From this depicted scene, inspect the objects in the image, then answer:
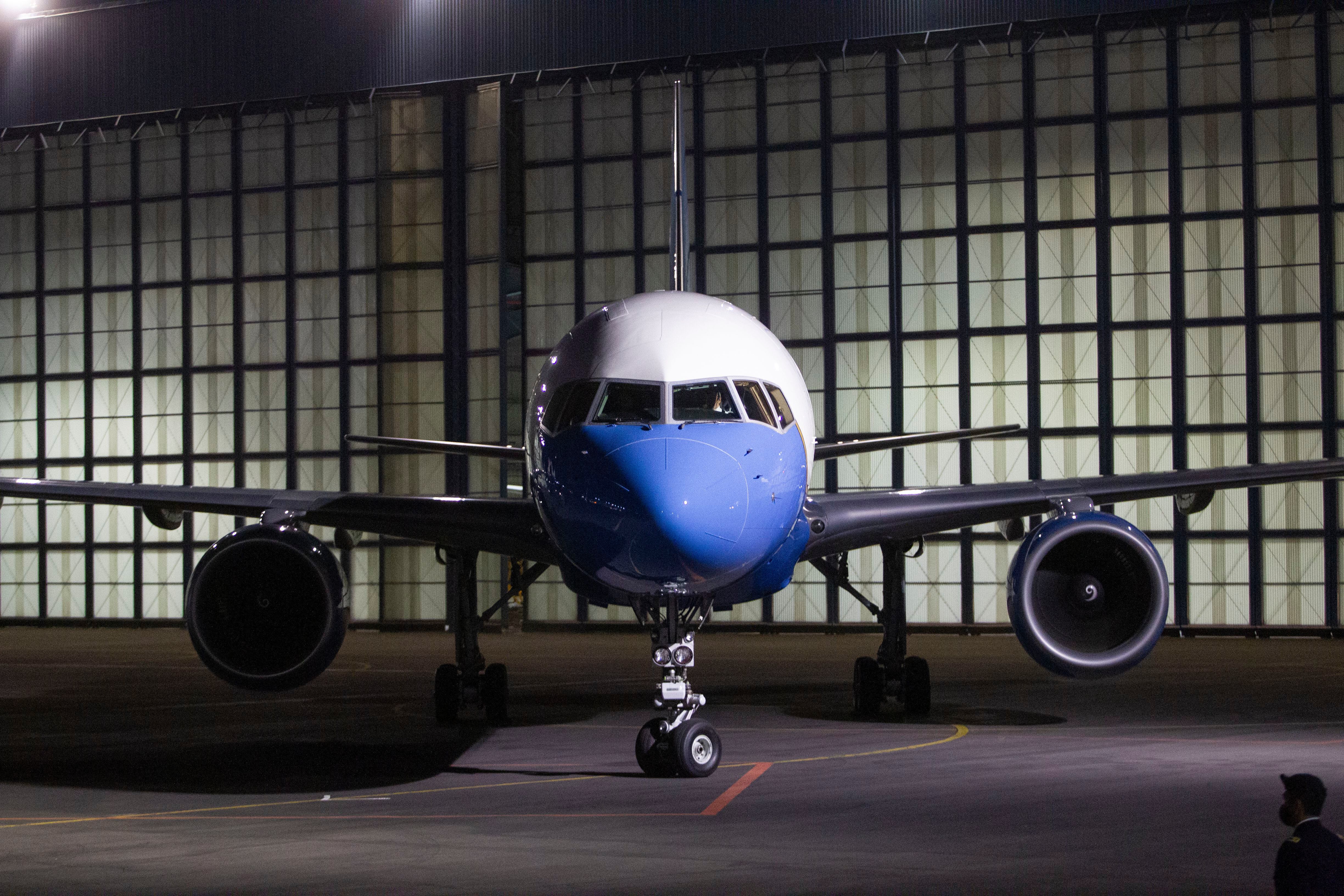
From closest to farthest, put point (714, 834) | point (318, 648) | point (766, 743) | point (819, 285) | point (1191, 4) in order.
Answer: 1. point (714, 834)
2. point (318, 648)
3. point (766, 743)
4. point (1191, 4)
5. point (819, 285)

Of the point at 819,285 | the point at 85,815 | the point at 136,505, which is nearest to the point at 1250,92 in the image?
the point at 819,285

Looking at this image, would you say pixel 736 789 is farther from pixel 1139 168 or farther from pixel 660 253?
pixel 660 253

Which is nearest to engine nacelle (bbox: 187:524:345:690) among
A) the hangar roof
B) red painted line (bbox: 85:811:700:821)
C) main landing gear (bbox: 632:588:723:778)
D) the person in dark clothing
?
red painted line (bbox: 85:811:700:821)

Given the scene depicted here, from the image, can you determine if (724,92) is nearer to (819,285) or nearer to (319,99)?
(819,285)

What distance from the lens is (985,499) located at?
15.0 m

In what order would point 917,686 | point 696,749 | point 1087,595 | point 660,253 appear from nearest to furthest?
point 696,749 → point 1087,595 → point 917,686 → point 660,253

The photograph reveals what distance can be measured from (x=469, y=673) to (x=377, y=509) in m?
3.54

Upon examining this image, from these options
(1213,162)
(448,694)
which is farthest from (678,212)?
(1213,162)

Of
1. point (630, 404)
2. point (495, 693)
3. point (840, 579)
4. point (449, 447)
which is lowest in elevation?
point (495, 693)

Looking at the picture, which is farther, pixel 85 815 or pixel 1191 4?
pixel 1191 4

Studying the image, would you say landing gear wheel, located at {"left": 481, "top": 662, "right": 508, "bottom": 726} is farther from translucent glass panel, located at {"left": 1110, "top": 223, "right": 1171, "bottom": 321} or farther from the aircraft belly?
translucent glass panel, located at {"left": 1110, "top": 223, "right": 1171, "bottom": 321}

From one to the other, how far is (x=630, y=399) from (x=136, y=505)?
21.7 ft

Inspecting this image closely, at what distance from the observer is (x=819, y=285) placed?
3925cm

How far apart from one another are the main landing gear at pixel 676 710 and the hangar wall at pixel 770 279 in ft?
84.5
